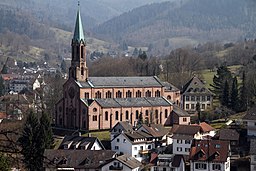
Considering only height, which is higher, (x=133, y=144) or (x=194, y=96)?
(x=194, y=96)

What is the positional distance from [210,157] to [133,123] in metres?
21.2

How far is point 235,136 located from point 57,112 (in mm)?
24385

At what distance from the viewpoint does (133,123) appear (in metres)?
61.7

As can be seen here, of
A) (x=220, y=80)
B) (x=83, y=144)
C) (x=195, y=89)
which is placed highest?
(x=220, y=80)

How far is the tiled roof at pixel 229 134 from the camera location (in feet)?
151

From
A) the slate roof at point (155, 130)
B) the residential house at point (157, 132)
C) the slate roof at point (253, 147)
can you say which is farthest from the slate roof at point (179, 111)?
the slate roof at point (253, 147)

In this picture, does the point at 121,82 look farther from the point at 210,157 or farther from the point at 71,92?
the point at 210,157

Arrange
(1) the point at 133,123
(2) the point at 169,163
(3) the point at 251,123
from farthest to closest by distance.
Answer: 1. (1) the point at 133,123
2. (3) the point at 251,123
3. (2) the point at 169,163

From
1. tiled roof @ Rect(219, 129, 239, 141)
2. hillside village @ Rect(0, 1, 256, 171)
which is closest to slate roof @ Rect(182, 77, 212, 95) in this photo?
hillside village @ Rect(0, 1, 256, 171)

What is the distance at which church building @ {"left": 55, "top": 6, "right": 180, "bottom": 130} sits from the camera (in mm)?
60125

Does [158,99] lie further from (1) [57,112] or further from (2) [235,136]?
(2) [235,136]

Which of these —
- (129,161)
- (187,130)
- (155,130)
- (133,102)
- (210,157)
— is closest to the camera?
(210,157)

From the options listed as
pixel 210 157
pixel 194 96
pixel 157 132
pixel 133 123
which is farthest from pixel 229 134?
pixel 194 96

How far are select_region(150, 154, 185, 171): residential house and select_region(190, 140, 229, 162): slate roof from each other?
91 centimetres
